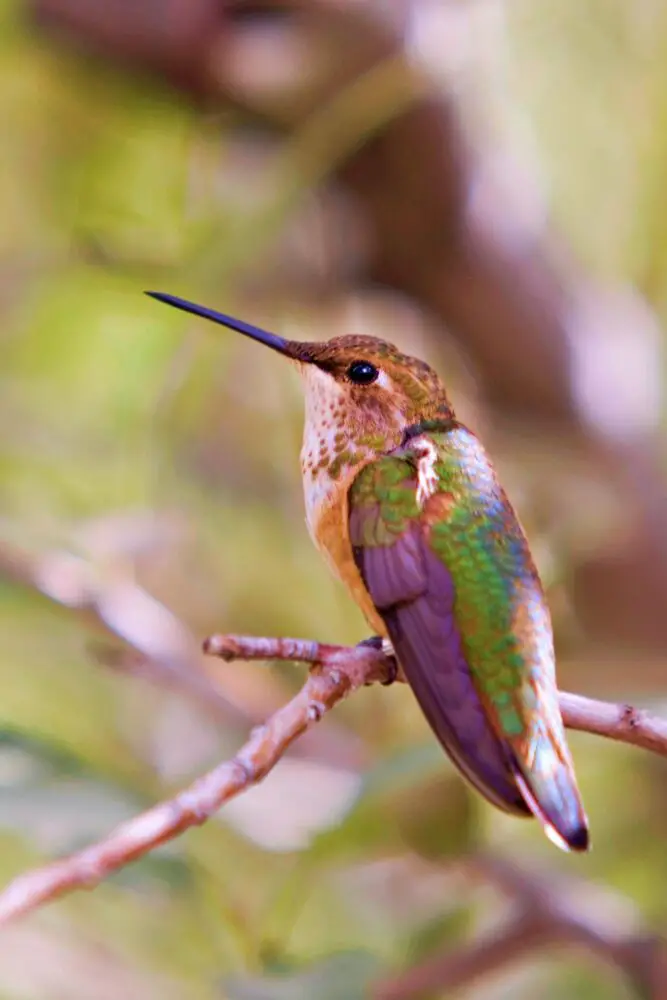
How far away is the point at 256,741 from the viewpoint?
0.75 m

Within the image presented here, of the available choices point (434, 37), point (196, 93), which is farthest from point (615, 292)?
point (196, 93)

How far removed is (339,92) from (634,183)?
1.85ft

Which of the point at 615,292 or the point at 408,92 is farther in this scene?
the point at 615,292

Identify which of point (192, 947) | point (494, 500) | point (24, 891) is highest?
point (494, 500)

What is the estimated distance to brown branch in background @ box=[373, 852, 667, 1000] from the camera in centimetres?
148

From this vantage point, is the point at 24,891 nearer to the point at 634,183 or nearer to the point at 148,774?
the point at 148,774

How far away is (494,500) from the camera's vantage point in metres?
1.09

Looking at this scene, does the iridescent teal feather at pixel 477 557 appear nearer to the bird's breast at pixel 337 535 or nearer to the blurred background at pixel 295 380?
the bird's breast at pixel 337 535

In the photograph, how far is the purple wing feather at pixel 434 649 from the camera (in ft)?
2.77

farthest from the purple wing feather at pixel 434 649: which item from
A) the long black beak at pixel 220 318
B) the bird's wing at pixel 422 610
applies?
the long black beak at pixel 220 318

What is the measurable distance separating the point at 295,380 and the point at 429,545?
0.77 m

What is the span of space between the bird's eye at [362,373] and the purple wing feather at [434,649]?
15cm

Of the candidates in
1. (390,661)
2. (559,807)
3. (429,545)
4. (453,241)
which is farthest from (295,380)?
(559,807)

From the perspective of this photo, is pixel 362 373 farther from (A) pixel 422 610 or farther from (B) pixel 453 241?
(B) pixel 453 241
